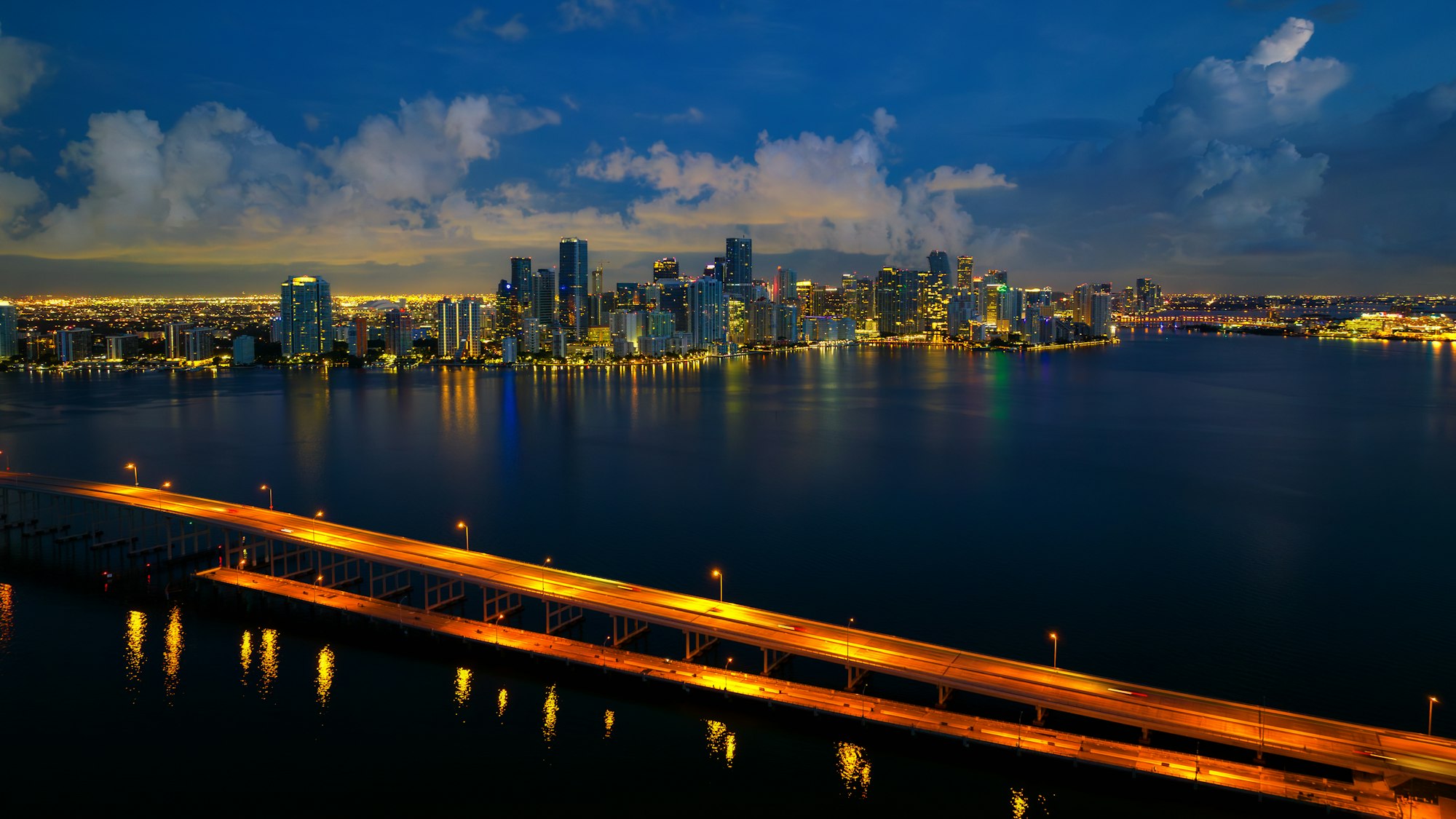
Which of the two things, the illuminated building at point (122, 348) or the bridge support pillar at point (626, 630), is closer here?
the bridge support pillar at point (626, 630)

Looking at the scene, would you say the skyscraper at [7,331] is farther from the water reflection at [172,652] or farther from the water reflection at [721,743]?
the water reflection at [721,743]

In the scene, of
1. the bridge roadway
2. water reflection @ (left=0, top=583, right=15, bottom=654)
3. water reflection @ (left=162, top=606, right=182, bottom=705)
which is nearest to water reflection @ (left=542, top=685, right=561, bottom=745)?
the bridge roadway

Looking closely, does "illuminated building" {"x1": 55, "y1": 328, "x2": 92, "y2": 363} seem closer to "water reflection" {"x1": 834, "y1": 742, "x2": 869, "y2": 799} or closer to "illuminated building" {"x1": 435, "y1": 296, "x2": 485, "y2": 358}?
"illuminated building" {"x1": 435, "y1": 296, "x2": 485, "y2": 358}

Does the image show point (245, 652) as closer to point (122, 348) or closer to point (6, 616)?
point (6, 616)

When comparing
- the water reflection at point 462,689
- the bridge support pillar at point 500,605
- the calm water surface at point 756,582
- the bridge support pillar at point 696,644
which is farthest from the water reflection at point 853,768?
Answer: the bridge support pillar at point 500,605

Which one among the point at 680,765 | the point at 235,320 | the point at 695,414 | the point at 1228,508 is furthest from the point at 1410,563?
the point at 235,320

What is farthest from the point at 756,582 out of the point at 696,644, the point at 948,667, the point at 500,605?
the point at 948,667
